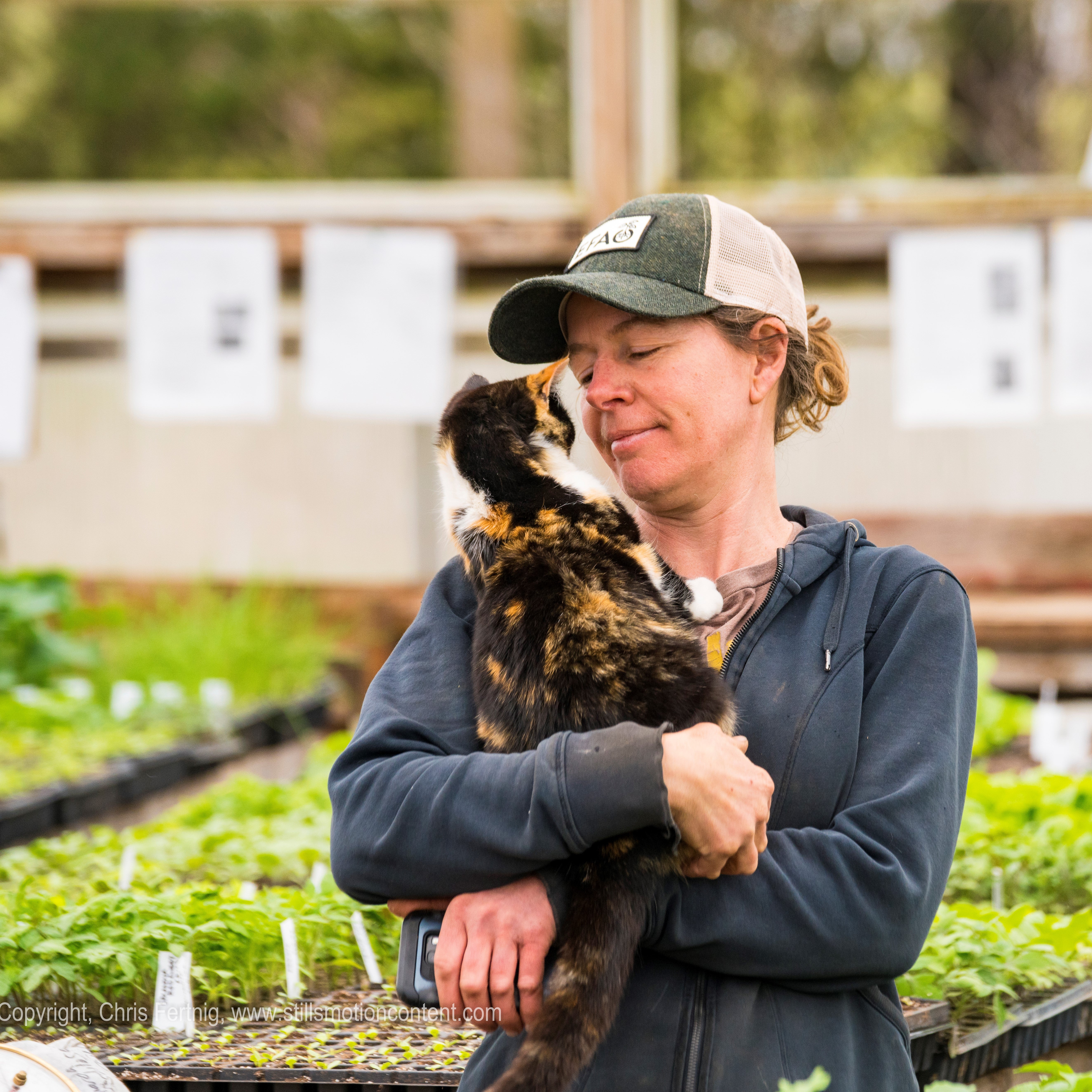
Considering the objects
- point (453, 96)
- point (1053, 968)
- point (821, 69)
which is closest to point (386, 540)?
point (1053, 968)

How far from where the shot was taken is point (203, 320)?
20.6ft

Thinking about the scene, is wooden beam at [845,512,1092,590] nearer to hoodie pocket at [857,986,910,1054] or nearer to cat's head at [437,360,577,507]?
cat's head at [437,360,577,507]

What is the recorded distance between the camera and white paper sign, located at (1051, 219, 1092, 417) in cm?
595

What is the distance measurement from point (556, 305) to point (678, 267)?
272mm

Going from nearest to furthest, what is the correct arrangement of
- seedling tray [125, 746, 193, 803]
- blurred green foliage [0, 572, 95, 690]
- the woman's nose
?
the woman's nose
seedling tray [125, 746, 193, 803]
blurred green foliage [0, 572, 95, 690]

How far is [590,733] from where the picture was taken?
5.14 feet

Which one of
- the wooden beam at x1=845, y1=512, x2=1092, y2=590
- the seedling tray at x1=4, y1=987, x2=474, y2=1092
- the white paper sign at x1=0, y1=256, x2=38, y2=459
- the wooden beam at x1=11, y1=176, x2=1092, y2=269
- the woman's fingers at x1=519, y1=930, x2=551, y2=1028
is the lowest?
the seedling tray at x1=4, y1=987, x2=474, y2=1092

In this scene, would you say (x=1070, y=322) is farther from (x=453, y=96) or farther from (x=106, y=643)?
(x=453, y=96)

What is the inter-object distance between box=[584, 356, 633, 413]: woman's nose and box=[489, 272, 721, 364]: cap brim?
90 mm

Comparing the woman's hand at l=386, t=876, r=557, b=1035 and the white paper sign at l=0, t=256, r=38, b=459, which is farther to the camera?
the white paper sign at l=0, t=256, r=38, b=459

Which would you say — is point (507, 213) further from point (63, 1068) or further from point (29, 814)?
point (63, 1068)

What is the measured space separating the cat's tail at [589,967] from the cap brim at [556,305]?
2.50ft

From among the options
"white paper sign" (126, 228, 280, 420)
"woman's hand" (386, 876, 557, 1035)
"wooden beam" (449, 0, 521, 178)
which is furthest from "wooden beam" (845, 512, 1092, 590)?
"wooden beam" (449, 0, 521, 178)

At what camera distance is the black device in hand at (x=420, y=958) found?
167 cm
